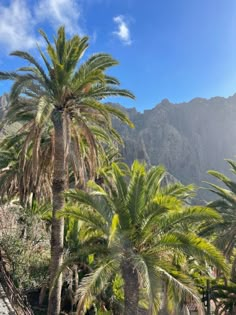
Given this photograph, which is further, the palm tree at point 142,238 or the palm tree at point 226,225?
the palm tree at point 226,225

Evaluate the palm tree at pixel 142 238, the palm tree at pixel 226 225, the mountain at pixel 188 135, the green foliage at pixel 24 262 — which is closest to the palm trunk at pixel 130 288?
the palm tree at pixel 142 238

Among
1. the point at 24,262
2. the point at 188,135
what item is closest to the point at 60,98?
the point at 24,262

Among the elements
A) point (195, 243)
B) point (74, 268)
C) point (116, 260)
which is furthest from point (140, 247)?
point (74, 268)

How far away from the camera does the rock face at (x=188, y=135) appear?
121562 mm

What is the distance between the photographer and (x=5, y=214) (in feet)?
56.2

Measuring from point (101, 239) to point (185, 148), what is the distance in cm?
11884

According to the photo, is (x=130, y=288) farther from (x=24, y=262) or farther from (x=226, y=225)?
(x=226, y=225)

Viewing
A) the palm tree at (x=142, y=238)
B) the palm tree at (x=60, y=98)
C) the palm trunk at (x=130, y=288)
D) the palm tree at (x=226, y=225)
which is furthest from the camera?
the palm tree at (x=226, y=225)

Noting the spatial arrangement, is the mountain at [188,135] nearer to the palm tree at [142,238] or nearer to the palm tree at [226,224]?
the palm tree at [226,224]

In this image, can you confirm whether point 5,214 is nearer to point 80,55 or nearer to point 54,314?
point 54,314

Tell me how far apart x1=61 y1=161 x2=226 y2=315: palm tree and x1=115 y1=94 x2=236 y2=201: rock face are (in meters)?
93.1

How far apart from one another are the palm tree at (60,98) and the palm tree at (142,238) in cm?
200

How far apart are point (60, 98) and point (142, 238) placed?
5.70m

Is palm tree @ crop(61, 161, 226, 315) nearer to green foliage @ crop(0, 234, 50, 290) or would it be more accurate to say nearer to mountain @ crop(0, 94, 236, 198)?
green foliage @ crop(0, 234, 50, 290)
